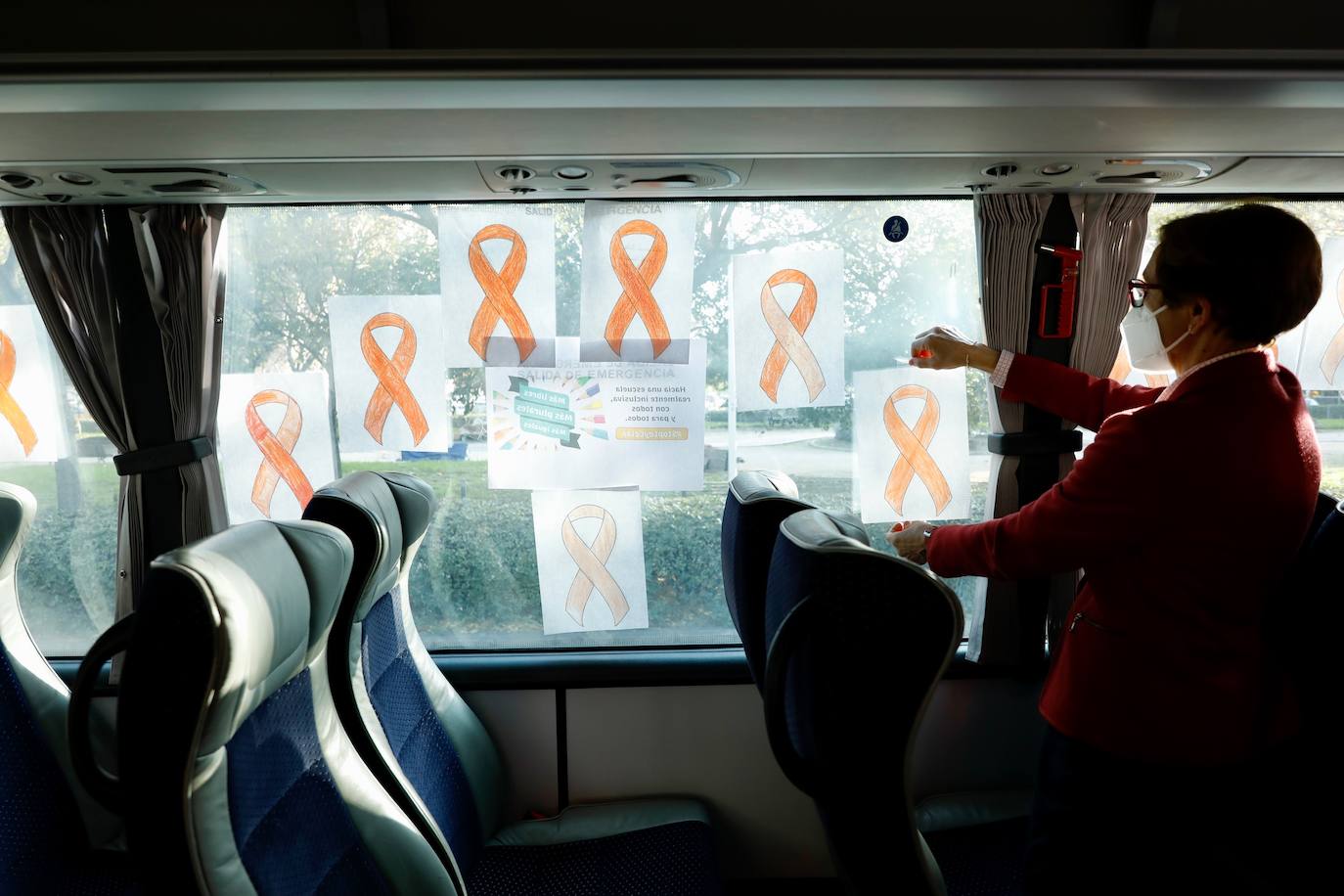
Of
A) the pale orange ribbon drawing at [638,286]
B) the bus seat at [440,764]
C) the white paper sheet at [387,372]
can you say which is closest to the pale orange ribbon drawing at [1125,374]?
the pale orange ribbon drawing at [638,286]

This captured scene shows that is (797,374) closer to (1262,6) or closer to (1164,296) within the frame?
(1164,296)

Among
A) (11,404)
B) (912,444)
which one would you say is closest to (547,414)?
(912,444)

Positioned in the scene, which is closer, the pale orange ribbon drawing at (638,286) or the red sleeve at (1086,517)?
the red sleeve at (1086,517)

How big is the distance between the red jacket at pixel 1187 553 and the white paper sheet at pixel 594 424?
3.76 ft

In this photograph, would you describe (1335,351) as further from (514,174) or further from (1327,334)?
(514,174)

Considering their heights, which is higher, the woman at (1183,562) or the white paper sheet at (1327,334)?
the white paper sheet at (1327,334)

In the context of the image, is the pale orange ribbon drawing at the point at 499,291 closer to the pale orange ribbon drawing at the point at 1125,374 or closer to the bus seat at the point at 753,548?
the bus seat at the point at 753,548

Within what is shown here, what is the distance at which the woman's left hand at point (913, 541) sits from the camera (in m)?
1.82

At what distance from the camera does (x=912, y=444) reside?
100 inches

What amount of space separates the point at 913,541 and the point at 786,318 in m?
0.91

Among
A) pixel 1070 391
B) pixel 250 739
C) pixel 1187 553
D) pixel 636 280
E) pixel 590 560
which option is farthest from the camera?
pixel 590 560

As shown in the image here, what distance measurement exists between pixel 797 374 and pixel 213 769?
6.00 feet

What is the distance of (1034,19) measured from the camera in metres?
1.51

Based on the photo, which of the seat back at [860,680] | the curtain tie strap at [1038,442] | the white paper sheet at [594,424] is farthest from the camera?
the white paper sheet at [594,424]
